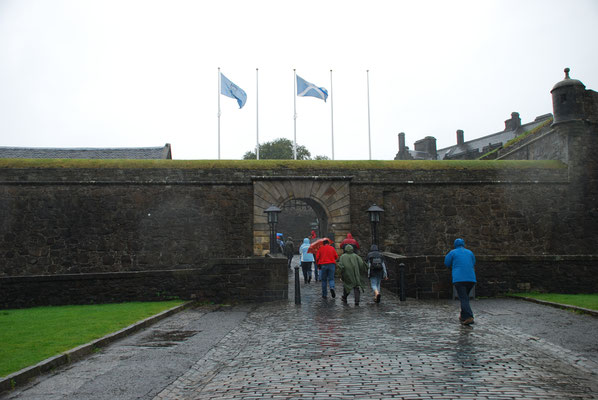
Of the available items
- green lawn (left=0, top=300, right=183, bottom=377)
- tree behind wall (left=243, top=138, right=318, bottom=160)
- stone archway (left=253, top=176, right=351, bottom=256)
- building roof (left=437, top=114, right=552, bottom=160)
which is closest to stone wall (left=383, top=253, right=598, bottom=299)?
stone archway (left=253, top=176, right=351, bottom=256)

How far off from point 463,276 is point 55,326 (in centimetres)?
717

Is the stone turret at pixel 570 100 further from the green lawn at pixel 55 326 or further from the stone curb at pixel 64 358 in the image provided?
the stone curb at pixel 64 358

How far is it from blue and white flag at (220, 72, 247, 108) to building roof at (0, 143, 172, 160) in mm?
6408

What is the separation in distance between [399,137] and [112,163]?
44.9 metres

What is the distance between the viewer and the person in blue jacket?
27.9 feet

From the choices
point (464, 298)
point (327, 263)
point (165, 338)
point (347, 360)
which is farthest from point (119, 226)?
point (347, 360)

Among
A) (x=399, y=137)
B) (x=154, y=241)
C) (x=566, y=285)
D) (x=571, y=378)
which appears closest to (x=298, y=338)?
(x=571, y=378)

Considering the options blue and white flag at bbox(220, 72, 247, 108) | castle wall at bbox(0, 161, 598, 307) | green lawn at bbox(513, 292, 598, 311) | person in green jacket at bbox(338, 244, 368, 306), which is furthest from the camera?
blue and white flag at bbox(220, 72, 247, 108)

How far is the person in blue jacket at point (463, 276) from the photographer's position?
8.52 meters

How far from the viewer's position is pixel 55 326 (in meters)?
8.72

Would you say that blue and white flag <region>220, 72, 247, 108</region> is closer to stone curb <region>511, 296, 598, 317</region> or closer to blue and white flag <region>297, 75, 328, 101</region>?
blue and white flag <region>297, 75, 328, 101</region>

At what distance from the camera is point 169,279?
41.5 feet

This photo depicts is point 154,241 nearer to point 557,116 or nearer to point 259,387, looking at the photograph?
point 259,387

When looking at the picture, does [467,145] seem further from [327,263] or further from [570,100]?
[327,263]
